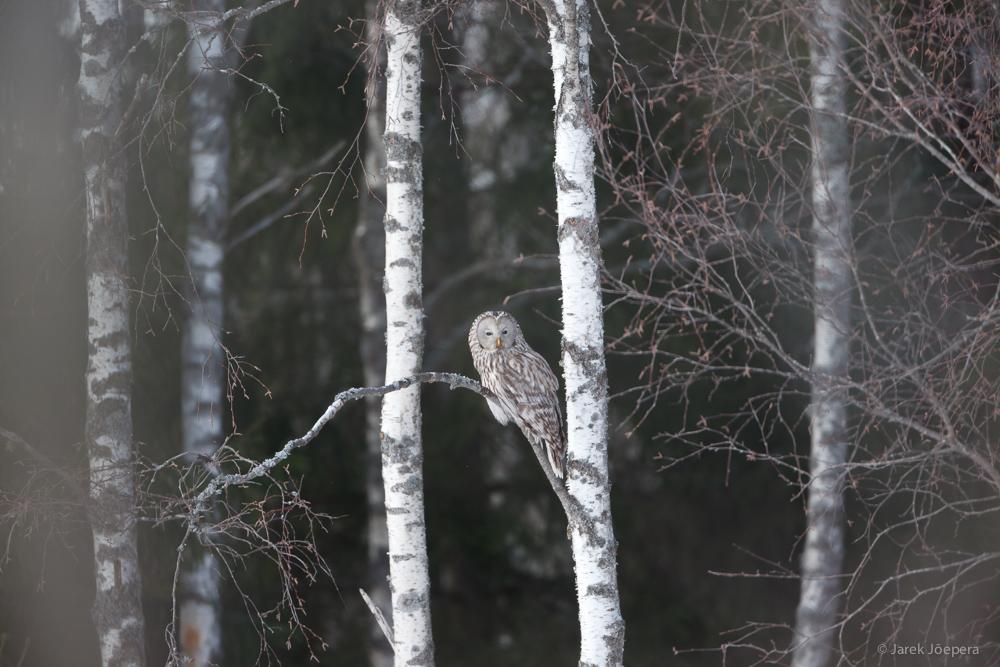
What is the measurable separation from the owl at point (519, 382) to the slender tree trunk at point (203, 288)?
4.95ft

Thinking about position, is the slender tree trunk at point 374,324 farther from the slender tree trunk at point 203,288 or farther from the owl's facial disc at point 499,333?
the owl's facial disc at point 499,333

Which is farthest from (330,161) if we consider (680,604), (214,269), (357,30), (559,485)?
(559,485)

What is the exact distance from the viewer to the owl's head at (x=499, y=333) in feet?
16.4

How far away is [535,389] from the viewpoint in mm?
4812

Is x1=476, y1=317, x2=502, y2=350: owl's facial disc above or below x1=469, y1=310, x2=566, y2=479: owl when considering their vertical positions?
above

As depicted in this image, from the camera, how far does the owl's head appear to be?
498cm

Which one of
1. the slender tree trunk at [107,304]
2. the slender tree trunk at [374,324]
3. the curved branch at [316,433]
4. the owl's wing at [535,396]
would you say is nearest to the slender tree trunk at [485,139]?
the slender tree trunk at [374,324]

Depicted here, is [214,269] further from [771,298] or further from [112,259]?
[771,298]

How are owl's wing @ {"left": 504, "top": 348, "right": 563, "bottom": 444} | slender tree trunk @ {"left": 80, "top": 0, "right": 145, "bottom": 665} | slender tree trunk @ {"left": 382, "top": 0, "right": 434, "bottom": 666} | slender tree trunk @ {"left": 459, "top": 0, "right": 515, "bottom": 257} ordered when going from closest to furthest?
slender tree trunk @ {"left": 382, "top": 0, "right": 434, "bottom": 666} < slender tree trunk @ {"left": 80, "top": 0, "right": 145, "bottom": 665} < owl's wing @ {"left": 504, "top": 348, "right": 563, "bottom": 444} < slender tree trunk @ {"left": 459, "top": 0, "right": 515, "bottom": 257}

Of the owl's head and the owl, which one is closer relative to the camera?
the owl

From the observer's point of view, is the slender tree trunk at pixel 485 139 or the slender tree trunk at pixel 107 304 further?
the slender tree trunk at pixel 485 139

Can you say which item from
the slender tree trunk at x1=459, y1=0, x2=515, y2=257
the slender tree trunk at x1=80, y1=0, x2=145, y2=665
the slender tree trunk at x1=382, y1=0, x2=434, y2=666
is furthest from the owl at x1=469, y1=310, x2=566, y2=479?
the slender tree trunk at x1=459, y1=0, x2=515, y2=257

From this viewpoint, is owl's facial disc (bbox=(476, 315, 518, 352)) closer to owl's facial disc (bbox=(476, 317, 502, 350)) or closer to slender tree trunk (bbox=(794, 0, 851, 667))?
owl's facial disc (bbox=(476, 317, 502, 350))

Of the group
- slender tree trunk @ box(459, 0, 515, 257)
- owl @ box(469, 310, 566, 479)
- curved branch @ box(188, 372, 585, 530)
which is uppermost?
slender tree trunk @ box(459, 0, 515, 257)
